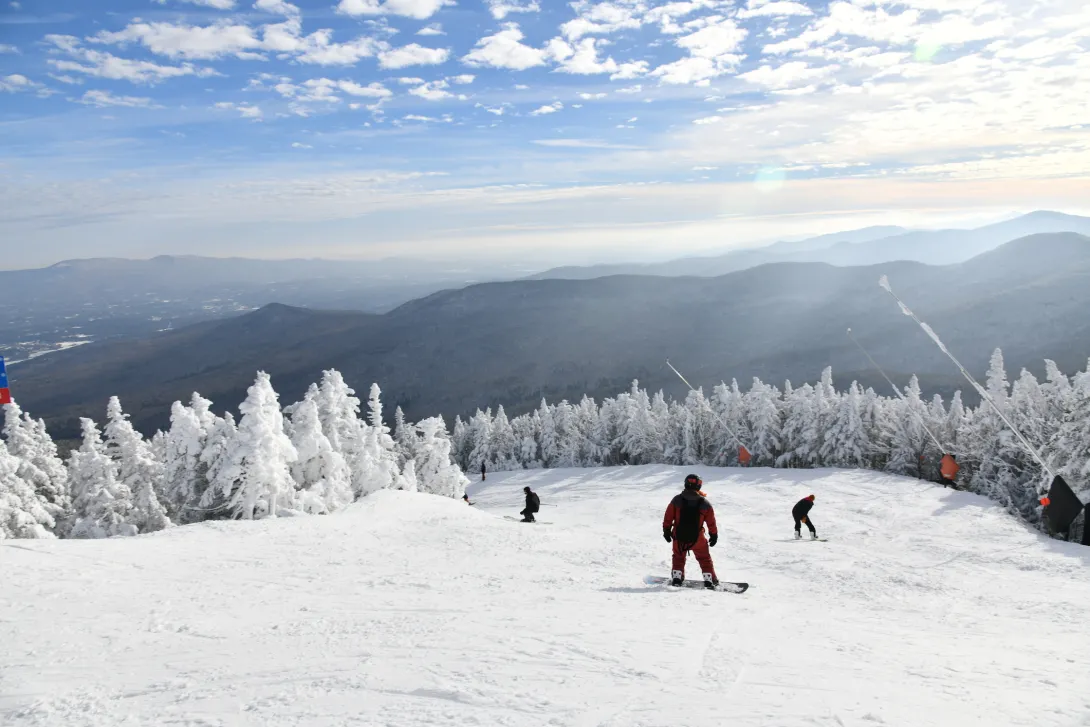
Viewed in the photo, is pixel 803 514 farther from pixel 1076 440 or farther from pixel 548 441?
pixel 548 441

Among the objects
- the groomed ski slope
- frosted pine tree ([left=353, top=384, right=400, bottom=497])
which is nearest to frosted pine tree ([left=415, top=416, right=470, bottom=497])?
frosted pine tree ([left=353, top=384, right=400, bottom=497])

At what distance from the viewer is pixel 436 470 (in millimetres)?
43562

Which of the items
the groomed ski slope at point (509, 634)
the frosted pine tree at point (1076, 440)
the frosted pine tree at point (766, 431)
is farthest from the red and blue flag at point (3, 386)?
the frosted pine tree at point (766, 431)

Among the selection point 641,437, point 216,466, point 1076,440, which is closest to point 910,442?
point 1076,440

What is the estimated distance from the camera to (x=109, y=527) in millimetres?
28781

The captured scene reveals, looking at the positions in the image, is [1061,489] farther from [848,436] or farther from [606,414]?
[606,414]

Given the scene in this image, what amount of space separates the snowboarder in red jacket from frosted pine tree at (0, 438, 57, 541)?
27.1m

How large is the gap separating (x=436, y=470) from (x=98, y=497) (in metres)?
19.6

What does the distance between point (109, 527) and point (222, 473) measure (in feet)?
36.6

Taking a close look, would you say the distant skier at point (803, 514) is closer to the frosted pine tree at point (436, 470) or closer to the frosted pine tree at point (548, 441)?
the frosted pine tree at point (436, 470)

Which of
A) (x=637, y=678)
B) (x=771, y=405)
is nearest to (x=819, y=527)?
(x=637, y=678)

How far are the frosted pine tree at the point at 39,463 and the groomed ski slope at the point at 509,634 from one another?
79.4 ft

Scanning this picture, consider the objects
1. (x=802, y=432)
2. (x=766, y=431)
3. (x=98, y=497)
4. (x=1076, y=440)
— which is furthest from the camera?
(x=766, y=431)

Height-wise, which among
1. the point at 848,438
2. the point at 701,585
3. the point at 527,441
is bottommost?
the point at 527,441
